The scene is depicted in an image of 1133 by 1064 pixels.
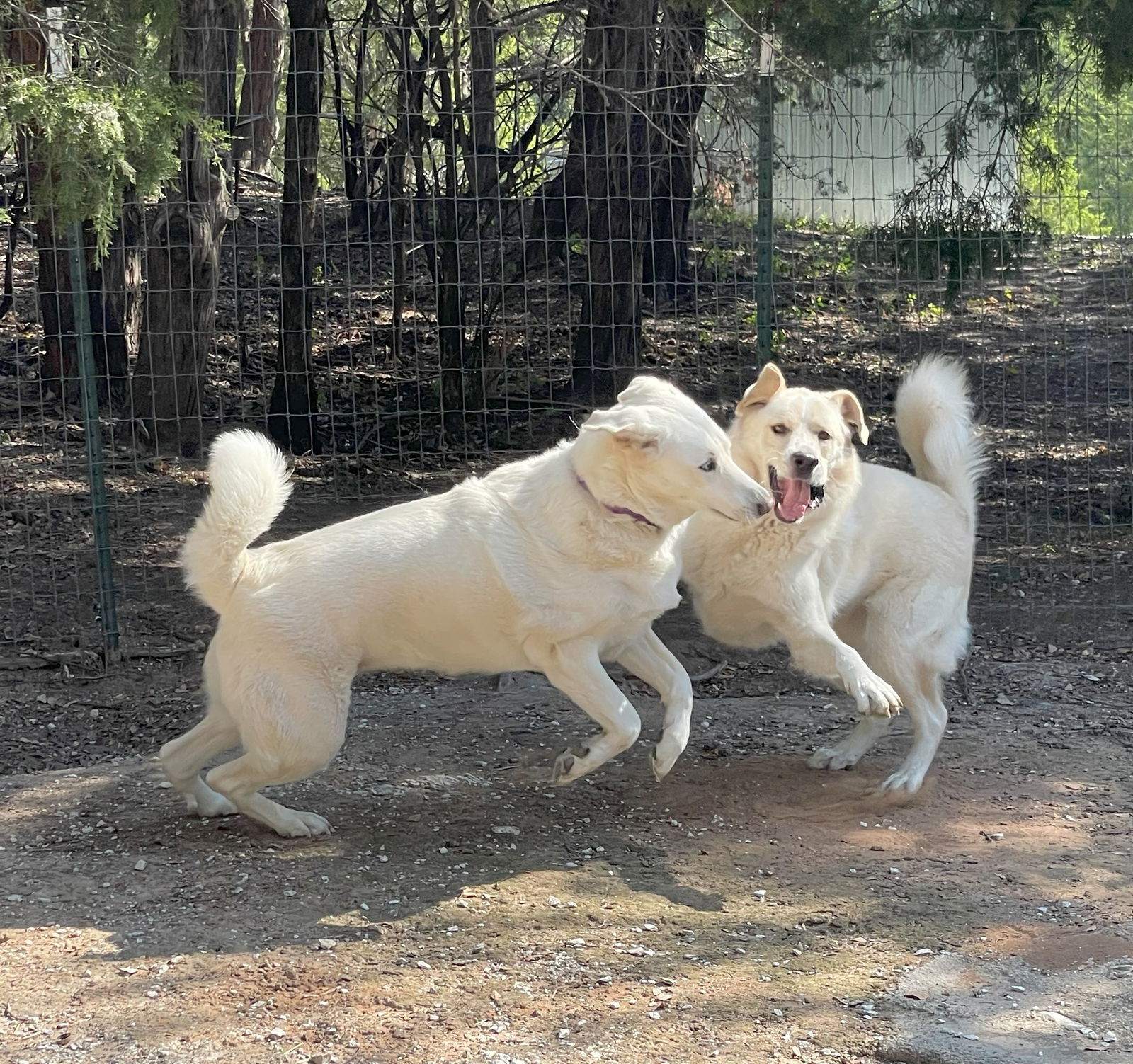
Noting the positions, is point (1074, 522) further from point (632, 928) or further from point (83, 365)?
point (83, 365)

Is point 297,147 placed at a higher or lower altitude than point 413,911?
higher

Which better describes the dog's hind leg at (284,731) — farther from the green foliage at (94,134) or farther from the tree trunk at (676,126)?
the tree trunk at (676,126)

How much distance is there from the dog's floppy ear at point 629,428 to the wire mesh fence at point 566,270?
2785 mm

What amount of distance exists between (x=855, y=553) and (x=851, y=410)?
56cm

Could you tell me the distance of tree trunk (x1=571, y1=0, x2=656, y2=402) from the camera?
7531 millimetres

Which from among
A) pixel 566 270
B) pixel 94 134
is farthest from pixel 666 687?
pixel 566 270

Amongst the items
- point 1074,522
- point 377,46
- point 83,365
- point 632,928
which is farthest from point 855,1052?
point 377,46

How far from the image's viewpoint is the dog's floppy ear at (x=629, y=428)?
13.5 ft

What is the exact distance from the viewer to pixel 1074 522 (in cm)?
808

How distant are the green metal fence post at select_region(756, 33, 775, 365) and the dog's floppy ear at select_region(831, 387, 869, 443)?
1.82 meters

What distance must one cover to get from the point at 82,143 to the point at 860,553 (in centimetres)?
365

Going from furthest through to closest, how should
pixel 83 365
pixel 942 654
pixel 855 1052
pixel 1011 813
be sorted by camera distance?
pixel 83 365, pixel 942 654, pixel 1011 813, pixel 855 1052

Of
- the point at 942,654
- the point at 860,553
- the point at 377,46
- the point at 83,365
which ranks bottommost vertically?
the point at 942,654

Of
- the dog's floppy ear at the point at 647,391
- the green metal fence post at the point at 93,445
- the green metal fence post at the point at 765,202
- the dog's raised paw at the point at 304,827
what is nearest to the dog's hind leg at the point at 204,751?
the dog's raised paw at the point at 304,827
